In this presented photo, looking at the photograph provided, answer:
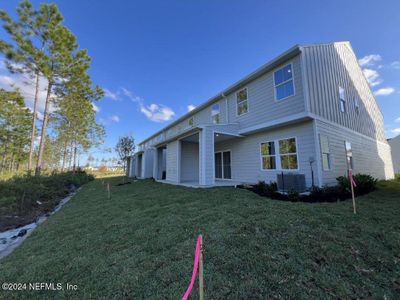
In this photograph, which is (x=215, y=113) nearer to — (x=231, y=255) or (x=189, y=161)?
(x=189, y=161)

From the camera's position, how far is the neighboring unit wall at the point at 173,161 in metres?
11.2

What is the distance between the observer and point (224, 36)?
1193cm

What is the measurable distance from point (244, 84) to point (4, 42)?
50.7 ft

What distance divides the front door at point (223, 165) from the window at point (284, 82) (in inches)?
190

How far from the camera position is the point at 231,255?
2.69 metres

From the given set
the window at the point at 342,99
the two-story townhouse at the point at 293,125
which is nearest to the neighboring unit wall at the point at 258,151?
the two-story townhouse at the point at 293,125

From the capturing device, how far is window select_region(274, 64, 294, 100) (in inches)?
297

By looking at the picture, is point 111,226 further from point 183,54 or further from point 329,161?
point 183,54

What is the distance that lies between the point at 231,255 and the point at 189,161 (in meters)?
10.6

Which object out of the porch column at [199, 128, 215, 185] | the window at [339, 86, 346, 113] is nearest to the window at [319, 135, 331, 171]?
the window at [339, 86, 346, 113]

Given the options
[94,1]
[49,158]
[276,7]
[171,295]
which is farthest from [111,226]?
[49,158]

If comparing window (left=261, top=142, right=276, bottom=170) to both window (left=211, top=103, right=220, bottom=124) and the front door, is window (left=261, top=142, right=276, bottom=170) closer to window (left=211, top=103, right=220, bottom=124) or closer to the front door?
the front door

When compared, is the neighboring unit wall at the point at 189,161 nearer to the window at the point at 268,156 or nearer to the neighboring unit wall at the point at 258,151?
the neighboring unit wall at the point at 258,151

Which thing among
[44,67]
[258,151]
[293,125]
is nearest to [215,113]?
[258,151]
